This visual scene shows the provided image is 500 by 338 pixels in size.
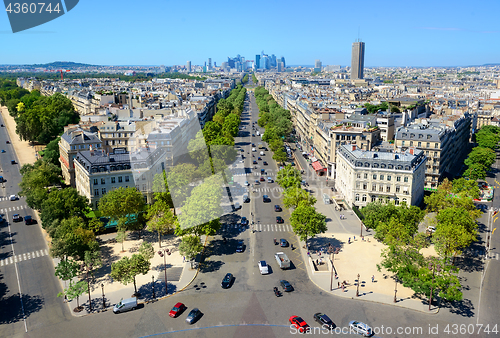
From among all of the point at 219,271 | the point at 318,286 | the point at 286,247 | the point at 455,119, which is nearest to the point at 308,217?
the point at 286,247

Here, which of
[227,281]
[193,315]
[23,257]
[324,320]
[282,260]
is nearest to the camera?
[324,320]

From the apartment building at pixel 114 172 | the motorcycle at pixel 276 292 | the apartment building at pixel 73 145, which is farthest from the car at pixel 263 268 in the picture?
the apartment building at pixel 73 145

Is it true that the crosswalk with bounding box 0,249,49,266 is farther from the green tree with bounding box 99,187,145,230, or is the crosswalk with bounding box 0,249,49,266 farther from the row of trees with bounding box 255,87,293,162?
the row of trees with bounding box 255,87,293,162

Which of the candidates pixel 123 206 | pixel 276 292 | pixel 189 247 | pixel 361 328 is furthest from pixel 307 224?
pixel 123 206

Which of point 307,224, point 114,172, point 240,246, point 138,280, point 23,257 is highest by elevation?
point 114,172

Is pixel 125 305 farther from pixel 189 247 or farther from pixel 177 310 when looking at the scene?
pixel 189 247

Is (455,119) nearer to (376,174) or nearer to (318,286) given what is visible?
(376,174)
